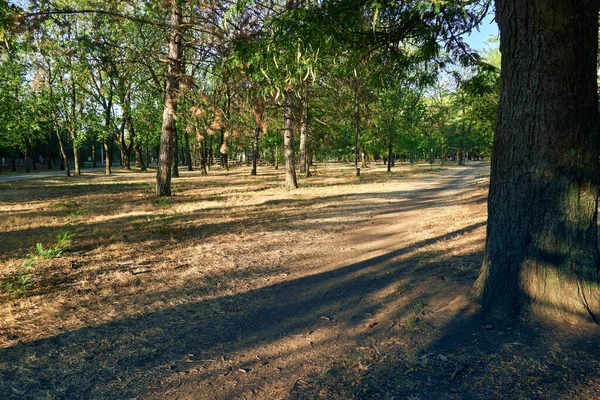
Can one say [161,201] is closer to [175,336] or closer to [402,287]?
[175,336]

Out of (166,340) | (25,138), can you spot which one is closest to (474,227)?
(166,340)

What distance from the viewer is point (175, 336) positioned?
3738 mm

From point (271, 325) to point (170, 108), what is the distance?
1151 cm

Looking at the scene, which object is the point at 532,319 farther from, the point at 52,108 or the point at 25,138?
the point at 25,138

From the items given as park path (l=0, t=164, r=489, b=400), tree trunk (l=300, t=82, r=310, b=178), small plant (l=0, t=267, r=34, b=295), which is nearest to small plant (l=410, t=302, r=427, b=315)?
park path (l=0, t=164, r=489, b=400)

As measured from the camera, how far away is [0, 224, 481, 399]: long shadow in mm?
2926

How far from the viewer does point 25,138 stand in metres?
36.4

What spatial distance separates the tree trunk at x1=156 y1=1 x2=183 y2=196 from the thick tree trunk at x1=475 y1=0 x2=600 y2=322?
462 inches

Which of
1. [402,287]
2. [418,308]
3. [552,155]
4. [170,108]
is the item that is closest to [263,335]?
[418,308]

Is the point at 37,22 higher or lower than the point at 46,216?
higher

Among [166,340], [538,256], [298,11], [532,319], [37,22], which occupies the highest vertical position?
[37,22]

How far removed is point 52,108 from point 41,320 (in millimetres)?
28115

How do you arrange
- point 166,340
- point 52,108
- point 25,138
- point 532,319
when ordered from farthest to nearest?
point 25,138 → point 52,108 → point 166,340 → point 532,319

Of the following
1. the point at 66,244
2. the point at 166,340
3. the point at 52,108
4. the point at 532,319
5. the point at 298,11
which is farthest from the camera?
the point at 52,108
